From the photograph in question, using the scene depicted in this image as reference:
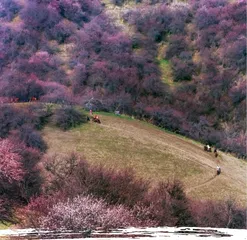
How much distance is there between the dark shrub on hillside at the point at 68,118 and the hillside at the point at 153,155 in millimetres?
784

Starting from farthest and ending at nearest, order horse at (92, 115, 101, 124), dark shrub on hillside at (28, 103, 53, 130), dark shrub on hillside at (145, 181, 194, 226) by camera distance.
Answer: horse at (92, 115, 101, 124), dark shrub on hillside at (28, 103, 53, 130), dark shrub on hillside at (145, 181, 194, 226)

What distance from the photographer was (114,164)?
1369 inches

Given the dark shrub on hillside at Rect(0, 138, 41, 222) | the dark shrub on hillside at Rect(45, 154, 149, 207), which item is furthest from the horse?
the dark shrub on hillside at Rect(45, 154, 149, 207)

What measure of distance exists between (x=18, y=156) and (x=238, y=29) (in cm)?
5602

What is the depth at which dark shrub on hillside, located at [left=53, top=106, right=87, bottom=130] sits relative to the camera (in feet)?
137

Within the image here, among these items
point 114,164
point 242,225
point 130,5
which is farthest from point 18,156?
point 130,5

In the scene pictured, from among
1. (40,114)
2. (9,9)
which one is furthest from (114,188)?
(9,9)

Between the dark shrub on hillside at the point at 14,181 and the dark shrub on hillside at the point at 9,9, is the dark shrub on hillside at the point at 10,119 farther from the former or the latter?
the dark shrub on hillside at the point at 9,9

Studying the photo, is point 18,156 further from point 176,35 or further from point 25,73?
point 176,35

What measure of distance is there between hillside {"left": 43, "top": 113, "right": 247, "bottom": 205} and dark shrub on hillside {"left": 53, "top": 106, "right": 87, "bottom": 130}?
78 cm

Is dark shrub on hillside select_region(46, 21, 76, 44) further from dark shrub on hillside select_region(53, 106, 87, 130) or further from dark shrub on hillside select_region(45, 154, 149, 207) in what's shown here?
dark shrub on hillside select_region(45, 154, 149, 207)

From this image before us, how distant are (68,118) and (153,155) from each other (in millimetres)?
9473

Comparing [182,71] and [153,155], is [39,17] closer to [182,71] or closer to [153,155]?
[182,71]

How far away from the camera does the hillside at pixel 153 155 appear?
1362 inches
